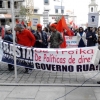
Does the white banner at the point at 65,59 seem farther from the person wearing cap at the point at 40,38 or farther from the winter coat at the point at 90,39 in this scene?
the winter coat at the point at 90,39

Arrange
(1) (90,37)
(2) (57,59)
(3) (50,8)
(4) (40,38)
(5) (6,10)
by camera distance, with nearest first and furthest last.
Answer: (2) (57,59)
(4) (40,38)
(1) (90,37)
(5) (6,10)
(3) (50,8)

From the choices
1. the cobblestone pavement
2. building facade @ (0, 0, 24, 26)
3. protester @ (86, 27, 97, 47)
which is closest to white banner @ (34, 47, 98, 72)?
the cobblestone pavement

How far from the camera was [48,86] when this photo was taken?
26.8ft

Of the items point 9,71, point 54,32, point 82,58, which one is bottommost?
point 9,71

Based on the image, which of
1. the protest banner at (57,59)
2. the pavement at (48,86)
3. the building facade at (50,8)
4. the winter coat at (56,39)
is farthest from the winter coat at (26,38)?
the building facade at (50,8)

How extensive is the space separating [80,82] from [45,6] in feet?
245

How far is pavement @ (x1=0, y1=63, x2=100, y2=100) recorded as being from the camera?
7227mm

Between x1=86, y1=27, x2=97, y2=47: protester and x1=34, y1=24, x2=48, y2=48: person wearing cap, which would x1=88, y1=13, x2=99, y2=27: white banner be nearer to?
x1=34, y1=24, x2=48, y2=48: person wearing cap

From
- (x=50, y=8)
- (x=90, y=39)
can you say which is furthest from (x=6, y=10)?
(x=90, y=39)

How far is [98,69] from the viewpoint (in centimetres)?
866

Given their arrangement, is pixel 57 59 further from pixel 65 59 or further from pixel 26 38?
pixel 26 38

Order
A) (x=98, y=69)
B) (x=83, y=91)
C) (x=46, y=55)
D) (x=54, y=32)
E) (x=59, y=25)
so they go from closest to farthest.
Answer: (x=83, y=91) < (x=98, y=69) < (x=46, y=55) < (x=54, y=32) < (x=59, y=25)

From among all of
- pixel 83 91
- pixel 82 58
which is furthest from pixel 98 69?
pixel 83 91

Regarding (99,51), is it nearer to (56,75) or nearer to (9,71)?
(56,75)
